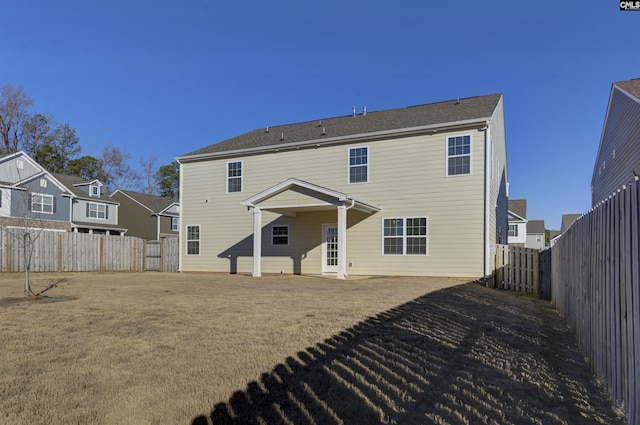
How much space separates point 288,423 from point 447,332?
10.4ft

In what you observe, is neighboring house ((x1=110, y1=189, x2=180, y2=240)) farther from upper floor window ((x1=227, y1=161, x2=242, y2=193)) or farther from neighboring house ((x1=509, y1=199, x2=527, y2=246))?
neighboring house ((x1=509, y1=199, x2=527, y2=246))

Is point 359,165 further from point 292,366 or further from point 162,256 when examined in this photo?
point 292,366

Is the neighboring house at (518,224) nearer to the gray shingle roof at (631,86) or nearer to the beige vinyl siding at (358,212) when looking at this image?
the gray shingle roof at (631,86)

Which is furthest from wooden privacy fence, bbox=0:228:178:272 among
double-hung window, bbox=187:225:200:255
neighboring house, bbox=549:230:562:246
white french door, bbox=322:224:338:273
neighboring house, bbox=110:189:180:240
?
neighboring house, bbox=110:189:180:240

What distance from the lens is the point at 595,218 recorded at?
408cm

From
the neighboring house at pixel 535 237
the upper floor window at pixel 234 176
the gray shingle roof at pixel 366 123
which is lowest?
the neighboring house at pixel 535 237

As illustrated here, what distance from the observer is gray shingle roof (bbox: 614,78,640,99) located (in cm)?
1180

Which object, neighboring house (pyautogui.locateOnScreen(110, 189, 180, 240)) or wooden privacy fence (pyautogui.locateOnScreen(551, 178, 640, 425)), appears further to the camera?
neighboring house (pyautogui.locateOnScreen(110, 189, 180, 240))

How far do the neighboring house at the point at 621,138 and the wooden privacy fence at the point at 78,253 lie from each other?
18311 millimetres

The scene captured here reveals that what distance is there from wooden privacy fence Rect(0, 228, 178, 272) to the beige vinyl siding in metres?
2.97

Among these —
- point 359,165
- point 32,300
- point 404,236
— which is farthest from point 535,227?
point 32,300

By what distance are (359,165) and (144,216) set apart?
26.7m

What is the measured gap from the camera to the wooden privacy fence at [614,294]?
2.63 metres
